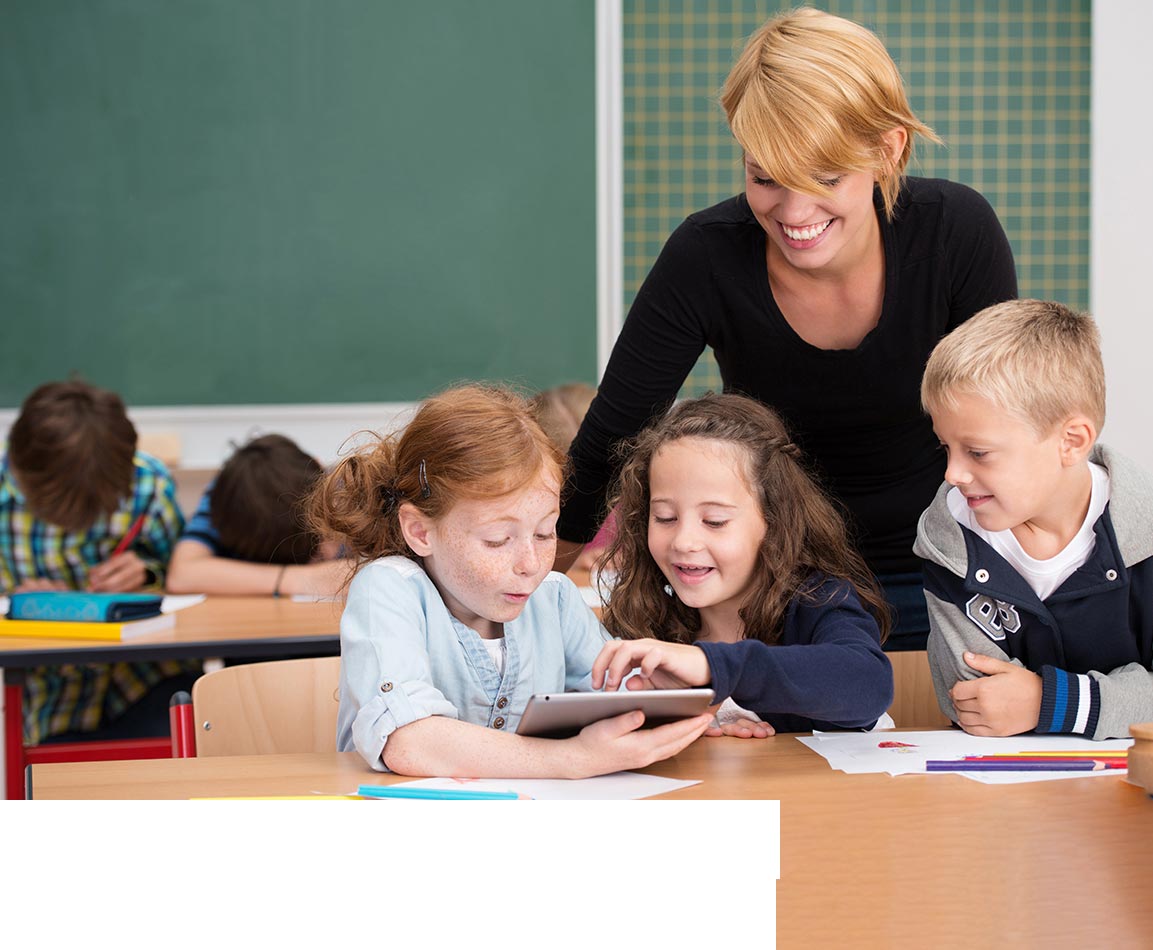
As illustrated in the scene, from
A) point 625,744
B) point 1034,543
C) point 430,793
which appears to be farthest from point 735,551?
point 430,793

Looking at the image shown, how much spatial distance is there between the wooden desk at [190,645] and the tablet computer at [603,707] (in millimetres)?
1292

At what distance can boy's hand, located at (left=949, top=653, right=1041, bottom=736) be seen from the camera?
1.41 m

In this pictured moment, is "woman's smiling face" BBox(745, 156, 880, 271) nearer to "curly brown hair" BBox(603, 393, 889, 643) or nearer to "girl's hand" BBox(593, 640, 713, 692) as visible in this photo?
"curly brown hair" BBox(603, 393, 889, 643)

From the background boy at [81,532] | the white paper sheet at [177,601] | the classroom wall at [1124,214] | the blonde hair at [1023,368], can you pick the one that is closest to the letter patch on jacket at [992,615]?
the blonde hair at [1023,368]

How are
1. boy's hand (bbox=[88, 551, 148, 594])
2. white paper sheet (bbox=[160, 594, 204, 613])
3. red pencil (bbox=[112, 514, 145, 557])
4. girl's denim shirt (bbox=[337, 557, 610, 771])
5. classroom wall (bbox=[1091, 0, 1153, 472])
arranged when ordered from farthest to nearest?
classroom wall (bbox=[1091, 0, 1153, 472]) < red pencil (bbox=[112, 514, 145, 557]) < boy's hand (bbox=[88, 551, 148, 594]) < white paper sheet (bbox=[160, 594, 204, 613]) < girl's denim shirt (bbox=[337, 557, 610, 771])

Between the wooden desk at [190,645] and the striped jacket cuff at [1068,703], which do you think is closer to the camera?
the striped jacket cuff at [1068,703]

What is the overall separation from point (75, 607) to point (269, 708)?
1.02 m

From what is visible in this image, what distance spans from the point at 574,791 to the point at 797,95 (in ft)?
2.75

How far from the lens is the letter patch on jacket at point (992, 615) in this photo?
1.50 meters

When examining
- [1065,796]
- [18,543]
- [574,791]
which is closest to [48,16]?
[18,543]

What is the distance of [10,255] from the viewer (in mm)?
3996

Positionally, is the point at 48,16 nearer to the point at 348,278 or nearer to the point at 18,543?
the point at 348,278

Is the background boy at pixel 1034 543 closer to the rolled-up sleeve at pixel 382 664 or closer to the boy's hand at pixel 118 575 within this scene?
the rolled-up sleeve at pixel 382 664

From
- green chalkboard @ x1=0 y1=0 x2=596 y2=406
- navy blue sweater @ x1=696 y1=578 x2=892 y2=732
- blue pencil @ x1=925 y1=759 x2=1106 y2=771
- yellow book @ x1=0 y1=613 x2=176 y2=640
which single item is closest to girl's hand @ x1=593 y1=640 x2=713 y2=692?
navy blue sweater @ x1=696 y1=578 x2=892 y2=732
